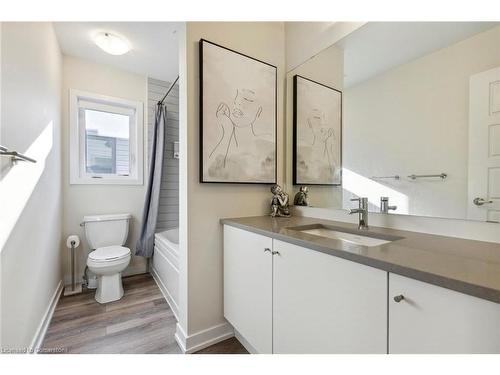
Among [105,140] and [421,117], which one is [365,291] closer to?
[421,117]

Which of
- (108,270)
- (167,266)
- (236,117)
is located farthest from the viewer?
(167,266)

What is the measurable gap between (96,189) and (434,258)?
2925 millimetres

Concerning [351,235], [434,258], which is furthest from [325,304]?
[351,235]

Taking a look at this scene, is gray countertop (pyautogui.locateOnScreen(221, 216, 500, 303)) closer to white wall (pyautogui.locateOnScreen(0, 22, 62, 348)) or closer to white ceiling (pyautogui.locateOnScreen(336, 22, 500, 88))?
white ceiling (pyautogui.locateOnScreen(336, 22, 500, 88))

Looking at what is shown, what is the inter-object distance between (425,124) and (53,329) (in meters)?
2.72

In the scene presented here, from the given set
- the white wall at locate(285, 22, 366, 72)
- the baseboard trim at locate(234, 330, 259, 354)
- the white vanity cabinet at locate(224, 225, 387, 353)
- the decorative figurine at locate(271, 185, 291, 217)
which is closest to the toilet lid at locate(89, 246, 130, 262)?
the white vanity cabinet at locate(224, 225, 387, 353)

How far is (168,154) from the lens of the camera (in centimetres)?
285

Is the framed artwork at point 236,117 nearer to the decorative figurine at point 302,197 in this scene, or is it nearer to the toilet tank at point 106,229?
the decorative figurine at point 302,197

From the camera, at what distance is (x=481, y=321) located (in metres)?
0.53

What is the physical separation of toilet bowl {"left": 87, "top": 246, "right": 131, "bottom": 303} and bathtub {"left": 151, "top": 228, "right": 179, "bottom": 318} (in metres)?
0.34

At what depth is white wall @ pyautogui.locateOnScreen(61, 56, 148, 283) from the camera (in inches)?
91.8

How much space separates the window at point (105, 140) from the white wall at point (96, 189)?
0.20 ft
